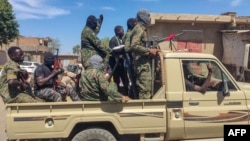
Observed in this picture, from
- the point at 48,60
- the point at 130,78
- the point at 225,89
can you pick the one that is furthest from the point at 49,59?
the point at 225,89

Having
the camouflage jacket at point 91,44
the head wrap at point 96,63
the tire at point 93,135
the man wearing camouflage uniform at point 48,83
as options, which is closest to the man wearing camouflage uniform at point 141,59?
the camouflage jacket at point 91,44

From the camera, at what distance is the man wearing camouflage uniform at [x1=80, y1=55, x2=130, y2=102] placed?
4812 mm

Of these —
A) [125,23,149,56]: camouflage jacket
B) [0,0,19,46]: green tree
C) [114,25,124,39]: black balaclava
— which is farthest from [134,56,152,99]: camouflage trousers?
[0,0,19,46]: green tree

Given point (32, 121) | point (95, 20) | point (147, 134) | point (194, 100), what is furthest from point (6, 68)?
point (194, 100)

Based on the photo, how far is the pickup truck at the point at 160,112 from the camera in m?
4.55

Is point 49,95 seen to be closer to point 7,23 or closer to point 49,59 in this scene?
point 49,59

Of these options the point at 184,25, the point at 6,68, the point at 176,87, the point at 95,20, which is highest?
the point at 184,25

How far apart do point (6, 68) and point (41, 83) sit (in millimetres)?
555

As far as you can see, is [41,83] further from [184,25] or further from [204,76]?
[184,25]

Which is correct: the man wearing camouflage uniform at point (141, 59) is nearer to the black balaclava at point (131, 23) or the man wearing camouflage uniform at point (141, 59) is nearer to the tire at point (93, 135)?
the black balaclava at point (131, 23)

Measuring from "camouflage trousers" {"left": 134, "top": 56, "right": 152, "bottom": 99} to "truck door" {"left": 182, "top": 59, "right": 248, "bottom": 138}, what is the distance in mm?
563

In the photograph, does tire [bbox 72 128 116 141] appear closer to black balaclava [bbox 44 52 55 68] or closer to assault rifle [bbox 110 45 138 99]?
assault rifle [bbox 110 45 138 99]

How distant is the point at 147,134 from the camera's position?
4.95 metres

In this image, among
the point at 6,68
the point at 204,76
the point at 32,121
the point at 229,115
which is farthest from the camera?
the point at 204,76
